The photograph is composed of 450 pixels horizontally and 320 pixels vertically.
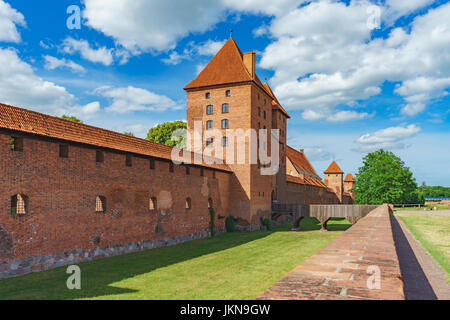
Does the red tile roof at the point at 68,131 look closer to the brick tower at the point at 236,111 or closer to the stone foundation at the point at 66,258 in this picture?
the stone foundation at the point at 66,258

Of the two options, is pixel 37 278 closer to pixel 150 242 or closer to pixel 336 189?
pixel 150 242

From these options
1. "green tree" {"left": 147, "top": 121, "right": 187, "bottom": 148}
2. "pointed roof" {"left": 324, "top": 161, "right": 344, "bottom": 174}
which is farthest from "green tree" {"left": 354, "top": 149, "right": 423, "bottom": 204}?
"green tree" {"left": 147, "top": 121, "right": 187, "bottom": 148}

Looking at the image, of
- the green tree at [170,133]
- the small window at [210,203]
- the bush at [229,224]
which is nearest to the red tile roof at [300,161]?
the green tree at [170,133]

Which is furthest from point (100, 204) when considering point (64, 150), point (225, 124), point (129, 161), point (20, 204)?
point (225, 124)

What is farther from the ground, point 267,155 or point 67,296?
point 267,155

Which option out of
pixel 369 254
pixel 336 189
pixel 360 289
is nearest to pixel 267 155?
pixel 369 254

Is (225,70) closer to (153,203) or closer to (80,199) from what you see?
(153,203)

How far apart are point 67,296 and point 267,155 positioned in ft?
82.5

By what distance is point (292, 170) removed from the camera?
52.1 meters

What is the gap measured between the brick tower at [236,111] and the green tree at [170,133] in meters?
11.3

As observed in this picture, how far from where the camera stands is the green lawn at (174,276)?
9969mm

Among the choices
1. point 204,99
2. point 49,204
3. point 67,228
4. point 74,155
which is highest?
point 204,99

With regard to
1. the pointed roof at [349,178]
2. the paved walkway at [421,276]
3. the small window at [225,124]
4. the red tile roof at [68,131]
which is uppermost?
the small window at [225,124]
